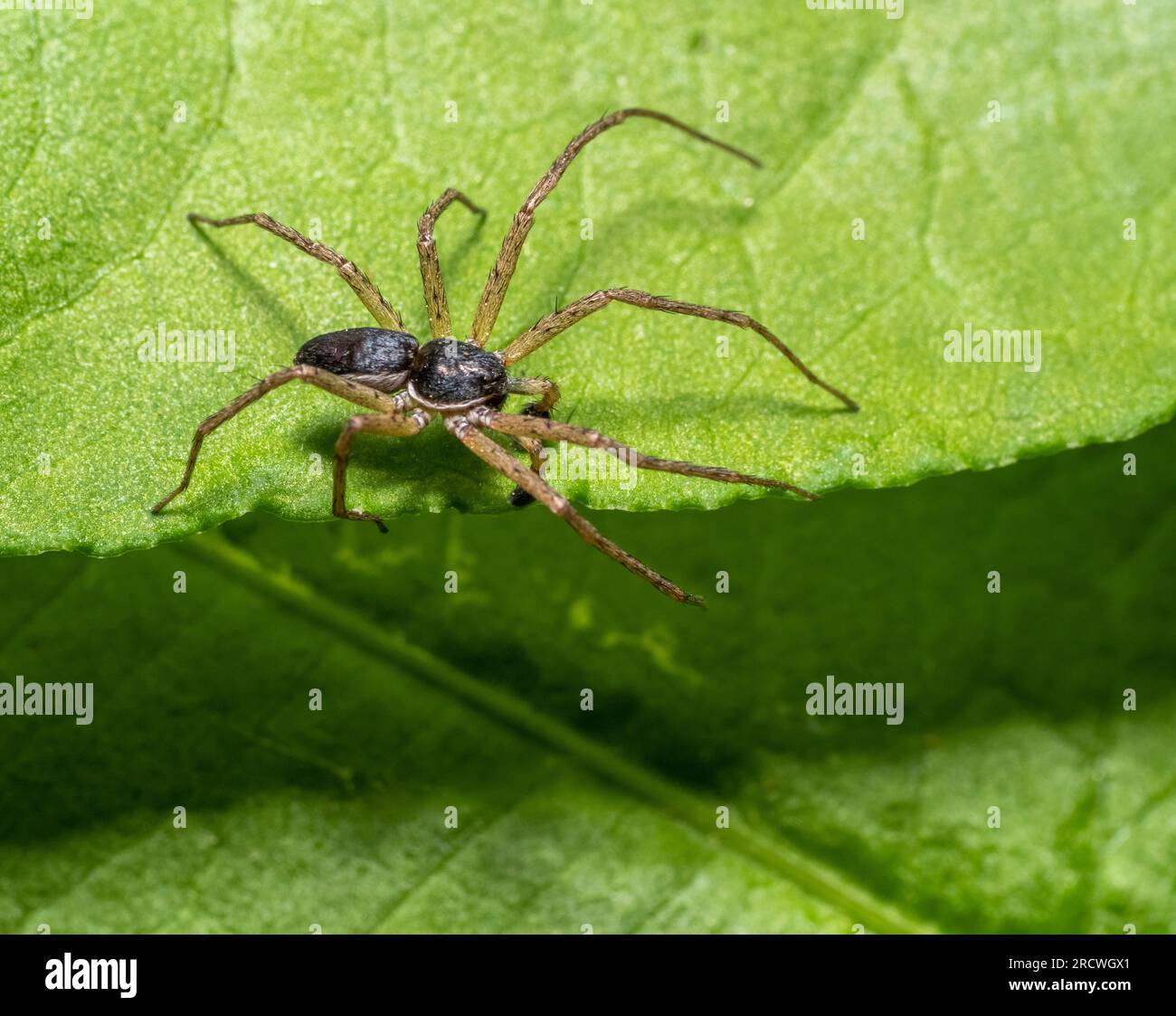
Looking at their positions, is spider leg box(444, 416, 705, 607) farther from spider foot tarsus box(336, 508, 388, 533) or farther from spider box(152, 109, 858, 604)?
spider foot tarsus box(336, 508, 388, 533)

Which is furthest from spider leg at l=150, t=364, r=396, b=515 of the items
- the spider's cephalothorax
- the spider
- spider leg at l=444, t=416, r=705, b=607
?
spider leg at l=444, t=416, r=705, b=607

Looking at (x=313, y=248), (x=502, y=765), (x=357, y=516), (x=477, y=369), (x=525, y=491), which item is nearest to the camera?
(x=357, y=516)

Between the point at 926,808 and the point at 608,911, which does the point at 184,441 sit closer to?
the point at 608,911

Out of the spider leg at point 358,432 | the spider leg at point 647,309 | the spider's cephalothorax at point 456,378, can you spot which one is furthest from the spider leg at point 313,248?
the spider leg at point 647,309

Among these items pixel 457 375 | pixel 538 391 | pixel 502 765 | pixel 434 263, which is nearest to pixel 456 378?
pixel 457 375

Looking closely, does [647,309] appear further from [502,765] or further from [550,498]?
[502,765]

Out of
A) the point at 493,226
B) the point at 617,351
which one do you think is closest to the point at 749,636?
the point at 617,351
